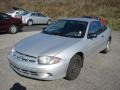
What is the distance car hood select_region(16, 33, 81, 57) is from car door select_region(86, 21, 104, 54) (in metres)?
0.51

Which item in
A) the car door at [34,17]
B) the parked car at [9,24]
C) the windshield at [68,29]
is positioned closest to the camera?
the windshield at [68,29]

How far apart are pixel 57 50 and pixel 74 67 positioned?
2.34ft

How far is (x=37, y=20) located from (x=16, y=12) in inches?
87.5

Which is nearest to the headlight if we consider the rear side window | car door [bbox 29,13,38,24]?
the rear side window

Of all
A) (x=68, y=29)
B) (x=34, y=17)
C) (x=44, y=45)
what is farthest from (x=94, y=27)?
(x=34, y=17)

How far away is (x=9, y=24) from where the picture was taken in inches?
627

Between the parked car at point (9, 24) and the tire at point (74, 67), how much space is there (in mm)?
9250

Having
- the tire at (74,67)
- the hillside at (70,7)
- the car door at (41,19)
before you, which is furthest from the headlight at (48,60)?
the hillside at (70,7)

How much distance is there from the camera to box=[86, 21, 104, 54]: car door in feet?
24.8

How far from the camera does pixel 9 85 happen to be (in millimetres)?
6301

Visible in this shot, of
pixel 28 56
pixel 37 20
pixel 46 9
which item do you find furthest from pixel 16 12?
pixel 28 56

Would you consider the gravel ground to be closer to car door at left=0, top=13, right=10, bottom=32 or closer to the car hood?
the car hood

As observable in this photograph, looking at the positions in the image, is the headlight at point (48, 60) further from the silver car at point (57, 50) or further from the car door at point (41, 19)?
the car door at point (41, 19)

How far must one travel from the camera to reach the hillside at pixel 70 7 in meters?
31.0
